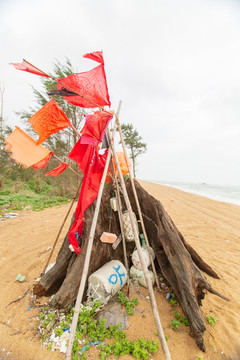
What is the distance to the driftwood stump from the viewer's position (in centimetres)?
213

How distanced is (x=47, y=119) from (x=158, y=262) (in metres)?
2.88

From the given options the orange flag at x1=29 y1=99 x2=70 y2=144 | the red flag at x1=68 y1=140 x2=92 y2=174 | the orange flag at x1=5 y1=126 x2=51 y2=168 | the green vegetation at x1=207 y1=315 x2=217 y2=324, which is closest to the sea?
the green vegetation at x1=207 y1=315 x2=217 y2=324

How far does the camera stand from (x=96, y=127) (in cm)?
194

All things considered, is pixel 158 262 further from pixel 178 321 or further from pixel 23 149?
pixel 23 149

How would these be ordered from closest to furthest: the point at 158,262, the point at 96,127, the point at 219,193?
the point at 96,127 < the point at 158,262 < the point at 219,193

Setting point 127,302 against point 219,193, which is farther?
point 219,193

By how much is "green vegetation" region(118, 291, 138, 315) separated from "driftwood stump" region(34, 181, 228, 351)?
0.55 meters

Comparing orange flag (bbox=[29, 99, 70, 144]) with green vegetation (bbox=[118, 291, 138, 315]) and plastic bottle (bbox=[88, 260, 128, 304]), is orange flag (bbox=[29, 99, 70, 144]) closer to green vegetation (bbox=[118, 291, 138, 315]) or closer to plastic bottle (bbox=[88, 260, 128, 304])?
plastic bottle (bbox=[88, 260, 128, 304])

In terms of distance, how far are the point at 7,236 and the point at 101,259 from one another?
376 cm

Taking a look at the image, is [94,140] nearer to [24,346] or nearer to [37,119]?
[37,119]

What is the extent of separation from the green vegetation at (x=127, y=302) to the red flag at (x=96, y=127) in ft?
7.73

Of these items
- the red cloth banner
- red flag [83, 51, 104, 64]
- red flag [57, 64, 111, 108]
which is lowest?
the red cloth banner

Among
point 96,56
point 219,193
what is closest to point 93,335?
point 96,56

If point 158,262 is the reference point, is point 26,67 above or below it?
above
